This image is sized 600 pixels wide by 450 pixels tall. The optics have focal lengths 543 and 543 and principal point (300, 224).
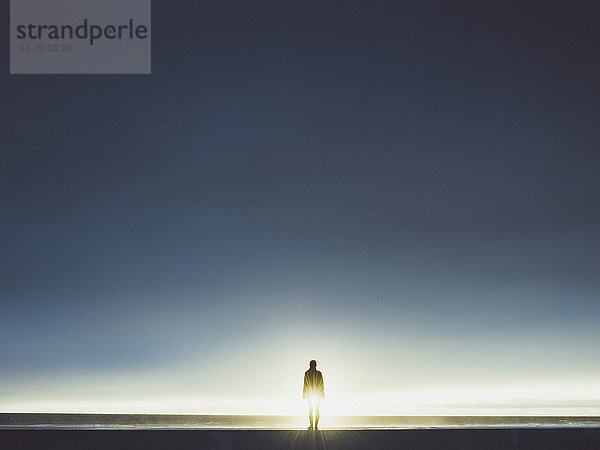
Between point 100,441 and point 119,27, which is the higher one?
point 119,27

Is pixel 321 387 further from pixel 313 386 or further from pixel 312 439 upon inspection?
pixel 312 439

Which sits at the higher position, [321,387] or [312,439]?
[321,387]

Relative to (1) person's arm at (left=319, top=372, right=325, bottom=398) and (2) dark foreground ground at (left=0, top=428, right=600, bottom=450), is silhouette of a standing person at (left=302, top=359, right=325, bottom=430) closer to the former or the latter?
(1) person's arm at (left=319, top=372, right=325, bottom=398)

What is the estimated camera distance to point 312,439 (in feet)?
32.0

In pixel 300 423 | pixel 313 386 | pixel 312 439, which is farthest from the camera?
pixel 300 423

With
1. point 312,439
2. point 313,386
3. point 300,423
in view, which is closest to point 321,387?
point 313,386

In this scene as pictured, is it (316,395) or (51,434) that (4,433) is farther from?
(316,395)

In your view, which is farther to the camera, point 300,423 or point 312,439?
point 300,423

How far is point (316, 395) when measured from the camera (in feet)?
40.8

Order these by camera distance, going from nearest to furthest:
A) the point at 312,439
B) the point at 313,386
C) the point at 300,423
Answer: the point at 312,439, the point at 313,386, the point at 300,423

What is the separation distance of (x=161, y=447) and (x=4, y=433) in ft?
9.68

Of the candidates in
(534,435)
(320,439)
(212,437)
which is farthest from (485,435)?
(212,437)

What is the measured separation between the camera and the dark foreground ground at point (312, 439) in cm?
962

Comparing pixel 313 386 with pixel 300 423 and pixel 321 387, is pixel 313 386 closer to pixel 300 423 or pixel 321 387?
pixel 321 387
